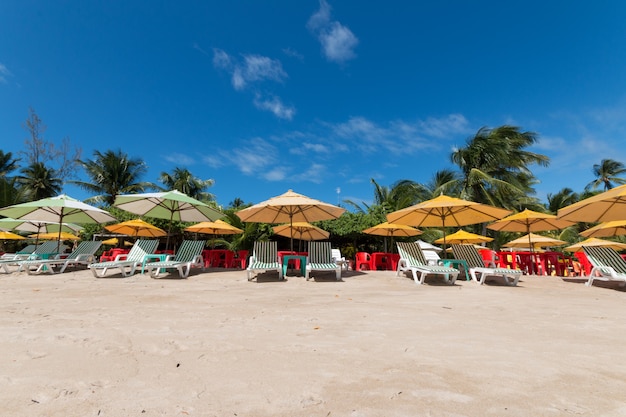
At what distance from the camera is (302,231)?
1087 centimetres

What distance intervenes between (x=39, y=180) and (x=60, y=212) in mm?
21217

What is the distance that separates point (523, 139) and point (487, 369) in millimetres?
24456

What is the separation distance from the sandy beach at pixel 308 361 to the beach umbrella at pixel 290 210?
3.55 m

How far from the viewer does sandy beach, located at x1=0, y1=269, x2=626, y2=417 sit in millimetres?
1334

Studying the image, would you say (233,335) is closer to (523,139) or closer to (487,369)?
(487,369)

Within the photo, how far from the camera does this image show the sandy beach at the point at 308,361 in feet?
4.38

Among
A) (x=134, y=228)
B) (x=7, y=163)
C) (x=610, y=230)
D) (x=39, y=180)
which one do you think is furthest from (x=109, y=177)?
(x=610, y=230)

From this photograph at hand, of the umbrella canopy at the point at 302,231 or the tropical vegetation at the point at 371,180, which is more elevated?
the tropical vegetation at the point at 371,180

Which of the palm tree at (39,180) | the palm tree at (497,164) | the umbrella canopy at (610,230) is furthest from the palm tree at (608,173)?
the palm tree at (39,180)

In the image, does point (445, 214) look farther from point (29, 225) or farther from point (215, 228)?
point (29, 225)

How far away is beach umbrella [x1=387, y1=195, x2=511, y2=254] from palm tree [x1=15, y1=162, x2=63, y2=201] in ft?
97.5

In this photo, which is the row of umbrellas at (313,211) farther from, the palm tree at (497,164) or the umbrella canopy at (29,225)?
the palm tree at (497,164)

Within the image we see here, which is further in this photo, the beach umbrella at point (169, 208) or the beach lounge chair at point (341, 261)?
the beach lounge chair at point (341, 261)

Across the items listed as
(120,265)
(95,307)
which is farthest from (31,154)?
(95,307)
